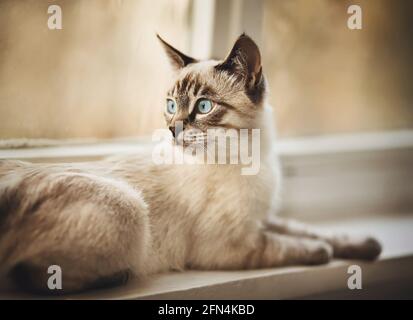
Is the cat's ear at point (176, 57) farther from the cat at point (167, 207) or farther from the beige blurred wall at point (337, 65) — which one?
the beige blurred wall at point (337, 65)

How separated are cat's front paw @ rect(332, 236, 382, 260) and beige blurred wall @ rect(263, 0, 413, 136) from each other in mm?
377

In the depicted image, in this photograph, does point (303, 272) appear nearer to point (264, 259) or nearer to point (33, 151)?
point (264, 259)

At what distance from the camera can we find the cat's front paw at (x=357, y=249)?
140 centimetres

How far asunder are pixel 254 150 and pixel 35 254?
21.8 inches

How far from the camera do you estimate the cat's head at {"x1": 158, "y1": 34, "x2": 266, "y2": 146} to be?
112cm

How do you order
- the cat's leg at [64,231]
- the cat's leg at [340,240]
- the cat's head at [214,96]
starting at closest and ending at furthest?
the cat's leg at [64,231]
the cat's head at [214,96]
the cat's leg at [340,240]

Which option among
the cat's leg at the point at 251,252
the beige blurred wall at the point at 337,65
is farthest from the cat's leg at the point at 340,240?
the beige blurred wall at the point at 337,65

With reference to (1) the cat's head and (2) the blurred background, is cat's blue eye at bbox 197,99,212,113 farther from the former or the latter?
(2) the blurred background

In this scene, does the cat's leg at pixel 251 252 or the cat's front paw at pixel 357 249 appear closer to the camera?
the cat's leg at pixel 251 252

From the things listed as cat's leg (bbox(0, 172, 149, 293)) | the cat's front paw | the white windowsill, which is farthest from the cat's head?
the cat's front paw

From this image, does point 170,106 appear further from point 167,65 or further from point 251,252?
point 251,252

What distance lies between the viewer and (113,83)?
1209mm

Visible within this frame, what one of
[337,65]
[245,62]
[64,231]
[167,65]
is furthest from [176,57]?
[337,65]
